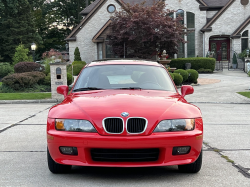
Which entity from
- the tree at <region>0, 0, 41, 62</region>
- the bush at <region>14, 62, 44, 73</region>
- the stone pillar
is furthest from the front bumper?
the tree at <region>0, 0, 41, 62</region>

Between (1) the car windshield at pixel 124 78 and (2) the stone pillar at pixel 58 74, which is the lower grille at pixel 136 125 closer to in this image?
(1) the car windshield at pixel 124 78

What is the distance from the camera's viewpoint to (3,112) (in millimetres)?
11398

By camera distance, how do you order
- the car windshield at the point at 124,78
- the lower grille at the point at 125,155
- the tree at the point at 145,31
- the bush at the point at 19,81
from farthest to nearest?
Answer: 1. the tree at the point at 145,31
2. the bush at the point at 19,81
3. the car windshield at the point at 124,78
4. the lower grille at the point at 125,155

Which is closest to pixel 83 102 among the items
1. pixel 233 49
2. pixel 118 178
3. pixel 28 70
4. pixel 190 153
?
pixel 118 178

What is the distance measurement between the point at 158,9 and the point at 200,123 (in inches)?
1045

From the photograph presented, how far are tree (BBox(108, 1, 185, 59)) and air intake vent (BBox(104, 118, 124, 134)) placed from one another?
79.8 ft

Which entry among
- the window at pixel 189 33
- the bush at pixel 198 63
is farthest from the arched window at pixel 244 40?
the bush at pixel 198 63

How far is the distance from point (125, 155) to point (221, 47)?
3436 centimetres

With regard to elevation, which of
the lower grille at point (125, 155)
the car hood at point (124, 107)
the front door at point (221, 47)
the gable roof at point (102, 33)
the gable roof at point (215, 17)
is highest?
the gable roof at point (215, 17)

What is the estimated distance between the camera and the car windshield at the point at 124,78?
549 centimetres

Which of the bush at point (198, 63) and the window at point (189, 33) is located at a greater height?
the window at point (189, 33)

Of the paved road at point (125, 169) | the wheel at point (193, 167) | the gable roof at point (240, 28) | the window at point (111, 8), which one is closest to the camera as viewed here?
the paved road at point (125, 169)

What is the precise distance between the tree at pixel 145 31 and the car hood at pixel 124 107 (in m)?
23.6

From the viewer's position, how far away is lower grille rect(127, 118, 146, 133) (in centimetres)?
411
